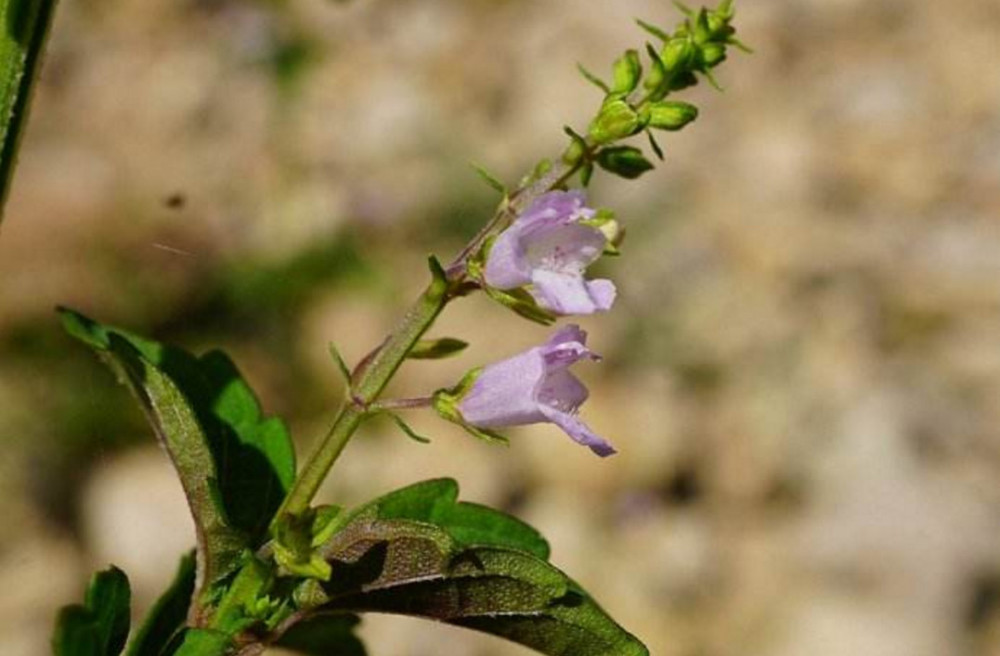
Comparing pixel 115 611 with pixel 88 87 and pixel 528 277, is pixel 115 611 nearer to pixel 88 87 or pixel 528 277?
pixel 528 277

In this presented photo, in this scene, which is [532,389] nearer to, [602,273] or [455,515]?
[455,515]

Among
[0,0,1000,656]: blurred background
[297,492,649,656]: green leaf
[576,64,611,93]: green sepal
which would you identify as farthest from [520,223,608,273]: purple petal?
[0,0,1000,656]: blurred background

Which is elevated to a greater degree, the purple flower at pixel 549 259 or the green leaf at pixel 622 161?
the green leaf at pixel 622 161

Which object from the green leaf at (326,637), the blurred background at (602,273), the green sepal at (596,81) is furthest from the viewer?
the blurred background at (602,273)

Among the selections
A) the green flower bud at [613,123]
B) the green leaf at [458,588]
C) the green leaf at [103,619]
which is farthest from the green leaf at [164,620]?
the green flower bud at [613,123]

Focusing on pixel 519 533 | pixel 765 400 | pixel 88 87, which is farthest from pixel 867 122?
pixel 519 533

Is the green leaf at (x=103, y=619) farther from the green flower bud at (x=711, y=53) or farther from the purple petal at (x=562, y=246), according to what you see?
the green flower bud at (x=711, y=53)

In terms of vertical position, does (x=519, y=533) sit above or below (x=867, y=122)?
below
